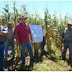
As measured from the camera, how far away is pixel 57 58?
9352 mm

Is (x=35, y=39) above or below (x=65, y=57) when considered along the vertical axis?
above

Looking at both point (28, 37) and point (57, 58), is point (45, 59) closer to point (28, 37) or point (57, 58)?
point (57, 58)

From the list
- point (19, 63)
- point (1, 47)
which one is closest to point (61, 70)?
point (19, 63)

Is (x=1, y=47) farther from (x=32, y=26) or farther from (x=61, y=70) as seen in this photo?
(x=32, y=26)

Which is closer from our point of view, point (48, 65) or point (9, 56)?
point (48, 65)

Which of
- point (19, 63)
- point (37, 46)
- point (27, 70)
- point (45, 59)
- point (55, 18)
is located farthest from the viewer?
point (55, 18)

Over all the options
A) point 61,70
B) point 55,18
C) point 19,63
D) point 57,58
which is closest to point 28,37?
point 19,63

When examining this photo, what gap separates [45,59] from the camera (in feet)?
29.8

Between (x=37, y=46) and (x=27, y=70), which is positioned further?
(x=37, y=46)

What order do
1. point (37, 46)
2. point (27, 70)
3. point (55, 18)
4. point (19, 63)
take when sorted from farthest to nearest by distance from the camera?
point (55, 18), point (37, 46), point (19, 63), point (27, 70)

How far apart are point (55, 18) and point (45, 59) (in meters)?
7.36

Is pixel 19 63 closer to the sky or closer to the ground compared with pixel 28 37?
closer to the ground

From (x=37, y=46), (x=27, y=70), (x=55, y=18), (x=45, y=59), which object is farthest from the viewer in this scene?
(x=55, y=18)

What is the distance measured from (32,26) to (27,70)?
2.48 metres
